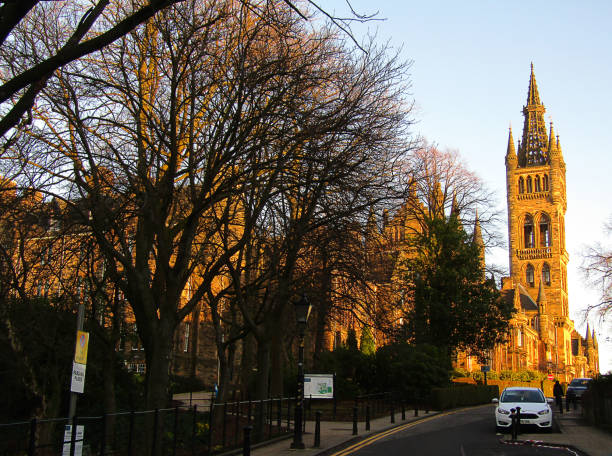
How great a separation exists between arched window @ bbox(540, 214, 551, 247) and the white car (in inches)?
4739

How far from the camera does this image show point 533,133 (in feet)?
472

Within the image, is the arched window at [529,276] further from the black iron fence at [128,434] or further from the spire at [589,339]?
the black iron fence at [128,434]

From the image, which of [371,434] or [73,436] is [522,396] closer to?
[371,434]

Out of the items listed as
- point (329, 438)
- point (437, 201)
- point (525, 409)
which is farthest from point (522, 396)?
point (437, 201)

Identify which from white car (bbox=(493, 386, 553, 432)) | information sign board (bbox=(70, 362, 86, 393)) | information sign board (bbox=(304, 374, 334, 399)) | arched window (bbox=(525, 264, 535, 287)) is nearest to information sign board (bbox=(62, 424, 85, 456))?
information sign board (bbox=(70, 362, 86, 393))

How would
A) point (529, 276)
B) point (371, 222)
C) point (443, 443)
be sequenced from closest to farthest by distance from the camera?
1. point (371, 222)
2. point (443, 443)
3. point (529, 276)

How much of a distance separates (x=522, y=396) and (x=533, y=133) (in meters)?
131

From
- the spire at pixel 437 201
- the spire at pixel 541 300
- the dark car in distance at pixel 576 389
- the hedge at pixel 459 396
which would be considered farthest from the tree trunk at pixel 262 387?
the spire at pixel 541 300

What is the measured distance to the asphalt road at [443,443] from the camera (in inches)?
661

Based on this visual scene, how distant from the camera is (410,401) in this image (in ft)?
124

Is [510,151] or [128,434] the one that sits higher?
[510,151]

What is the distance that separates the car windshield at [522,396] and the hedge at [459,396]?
13.3 metres

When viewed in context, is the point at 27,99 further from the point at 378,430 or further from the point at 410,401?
the point at 410,401

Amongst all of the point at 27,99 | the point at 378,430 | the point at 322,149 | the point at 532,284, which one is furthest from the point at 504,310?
the point at 532,284
